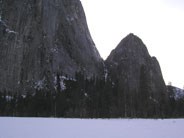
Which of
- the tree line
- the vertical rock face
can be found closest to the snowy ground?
the tree line

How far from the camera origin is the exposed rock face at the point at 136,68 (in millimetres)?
142625

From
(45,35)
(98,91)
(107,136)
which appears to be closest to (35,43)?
(45,35)

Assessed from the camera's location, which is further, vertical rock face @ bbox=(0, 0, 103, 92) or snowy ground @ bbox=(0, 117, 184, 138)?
vertical rock face @ bbox=(0, 0, 103, 92)

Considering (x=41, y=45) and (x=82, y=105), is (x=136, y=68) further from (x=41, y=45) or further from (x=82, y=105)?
(x=82, y=105)

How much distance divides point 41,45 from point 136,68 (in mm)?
62904

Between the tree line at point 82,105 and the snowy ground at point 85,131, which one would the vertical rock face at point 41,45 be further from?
the snowy ground at point 85,131

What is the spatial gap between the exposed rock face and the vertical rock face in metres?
16.2

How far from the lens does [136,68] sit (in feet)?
506

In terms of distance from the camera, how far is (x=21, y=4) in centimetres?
13150

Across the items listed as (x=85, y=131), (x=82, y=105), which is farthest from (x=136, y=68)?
(x=85, y=131)

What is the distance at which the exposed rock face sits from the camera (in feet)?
468

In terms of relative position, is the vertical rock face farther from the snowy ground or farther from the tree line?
the snowy ground

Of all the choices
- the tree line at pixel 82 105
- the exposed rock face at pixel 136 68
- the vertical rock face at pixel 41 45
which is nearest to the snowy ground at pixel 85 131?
the tree line at pixel 82 105

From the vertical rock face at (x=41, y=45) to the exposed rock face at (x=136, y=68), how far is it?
53.2 feet
